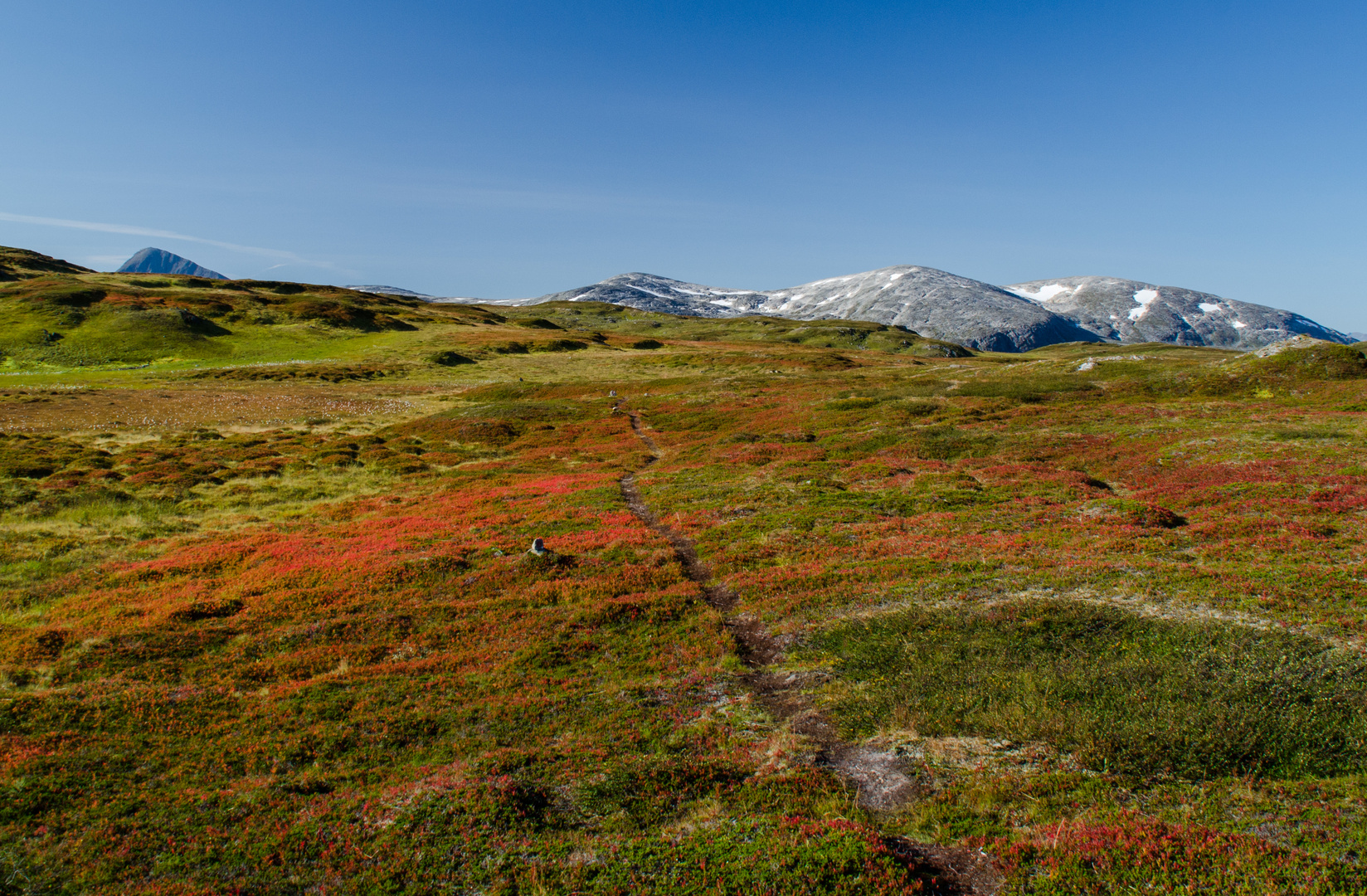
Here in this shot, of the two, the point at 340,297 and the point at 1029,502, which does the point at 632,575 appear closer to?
the point at 1029,502

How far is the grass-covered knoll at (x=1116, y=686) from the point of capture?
10.6 metres

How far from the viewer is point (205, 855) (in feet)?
32.7

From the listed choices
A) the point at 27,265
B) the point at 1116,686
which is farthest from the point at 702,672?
the point at 27,265

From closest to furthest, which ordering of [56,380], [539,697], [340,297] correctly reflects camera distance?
[539,697] → [56,380] → [340,297]

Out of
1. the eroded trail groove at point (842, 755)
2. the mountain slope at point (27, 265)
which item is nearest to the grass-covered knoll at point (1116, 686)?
the eroded trail groove at point (842, 755)

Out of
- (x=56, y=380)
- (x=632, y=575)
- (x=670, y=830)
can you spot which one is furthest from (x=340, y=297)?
(x=670, y=830)

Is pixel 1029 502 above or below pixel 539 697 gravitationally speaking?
above

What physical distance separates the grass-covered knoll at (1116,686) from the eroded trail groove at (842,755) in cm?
86

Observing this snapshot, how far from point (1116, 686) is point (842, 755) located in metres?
6.08

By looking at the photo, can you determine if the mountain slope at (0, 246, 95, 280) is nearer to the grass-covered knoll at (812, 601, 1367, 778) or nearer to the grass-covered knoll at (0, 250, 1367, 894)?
the grass-covered knoll at (0, 250, 1367, 894)

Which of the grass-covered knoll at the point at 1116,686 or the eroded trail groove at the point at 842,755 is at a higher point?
the grass-covered knoll at the point at 1116,686

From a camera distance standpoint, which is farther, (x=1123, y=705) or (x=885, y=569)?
(x=885, y=569)

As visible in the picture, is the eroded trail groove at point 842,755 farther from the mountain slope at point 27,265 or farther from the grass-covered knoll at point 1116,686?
the mountain slope at point 27,265

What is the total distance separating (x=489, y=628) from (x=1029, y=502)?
23225 mm
